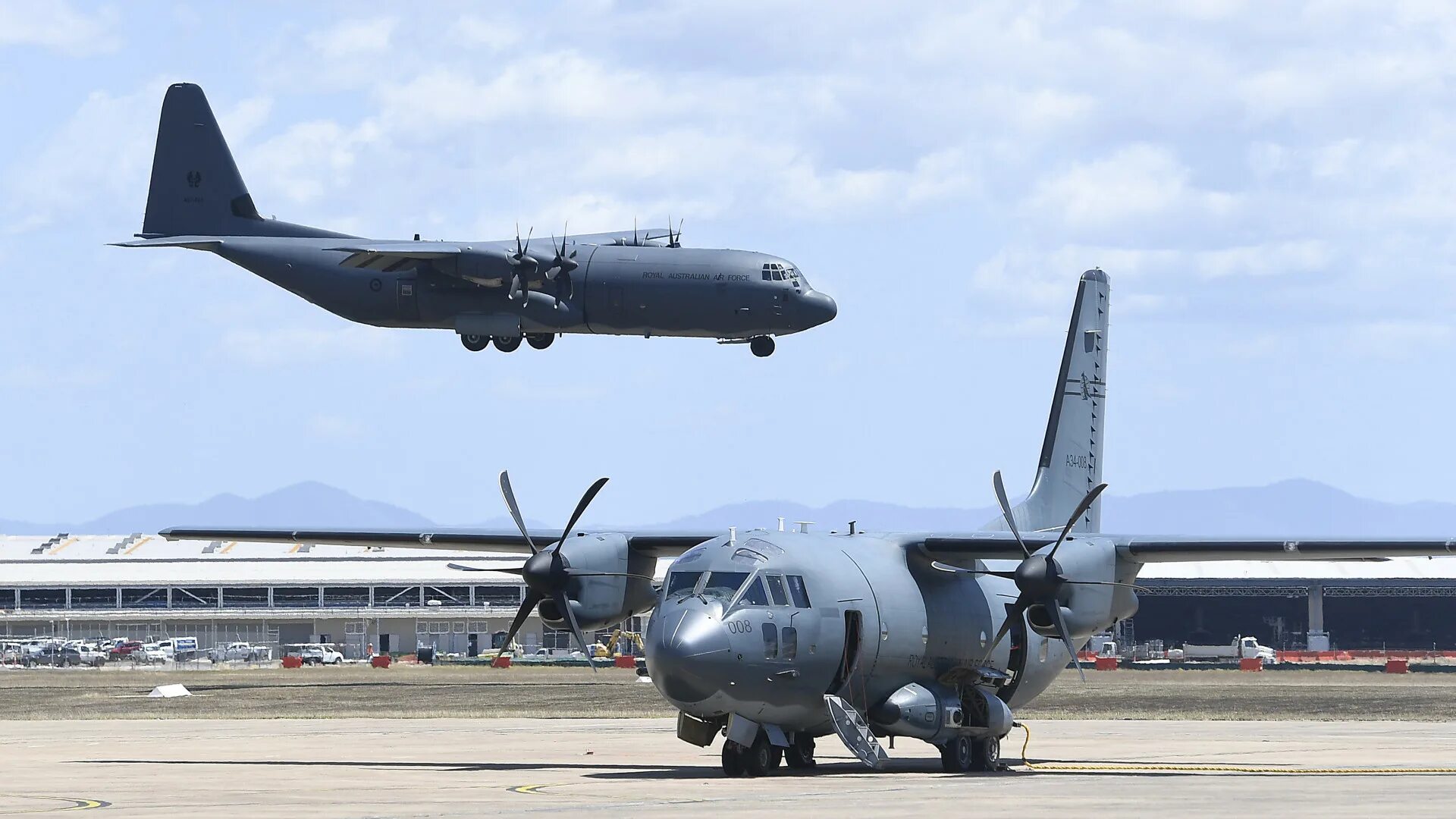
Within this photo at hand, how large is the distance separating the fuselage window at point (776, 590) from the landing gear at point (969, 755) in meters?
3.75

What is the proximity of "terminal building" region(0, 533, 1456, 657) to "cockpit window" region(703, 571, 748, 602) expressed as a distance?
86325mm

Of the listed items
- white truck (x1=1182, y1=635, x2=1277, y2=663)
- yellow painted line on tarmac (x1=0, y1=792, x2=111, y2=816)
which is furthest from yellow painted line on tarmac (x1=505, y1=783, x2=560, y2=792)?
white truck (x1=1182, y1=635, x2=1277, y2=663)

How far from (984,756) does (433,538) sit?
9379 mm

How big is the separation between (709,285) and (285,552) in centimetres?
9400

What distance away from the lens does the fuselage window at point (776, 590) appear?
25969 mm

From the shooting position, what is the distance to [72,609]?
4938 inches

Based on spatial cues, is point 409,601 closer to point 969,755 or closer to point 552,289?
point 552,289

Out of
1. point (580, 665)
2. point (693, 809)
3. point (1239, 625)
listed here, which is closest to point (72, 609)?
point (580, 665)

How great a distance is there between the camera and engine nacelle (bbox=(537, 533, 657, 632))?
2948cm

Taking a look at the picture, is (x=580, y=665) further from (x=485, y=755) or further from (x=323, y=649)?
(x=485, y=755)

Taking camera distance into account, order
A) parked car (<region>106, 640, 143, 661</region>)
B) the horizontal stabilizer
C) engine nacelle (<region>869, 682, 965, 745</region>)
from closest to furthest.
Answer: engine nacelle (<region>869, 682, 965, 745</region>) → the horizontal stabilizer → parked car (<region>106, 640, 143, 661</region>)

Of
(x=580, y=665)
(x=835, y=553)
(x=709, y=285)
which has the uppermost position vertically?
(x=709, y=285)

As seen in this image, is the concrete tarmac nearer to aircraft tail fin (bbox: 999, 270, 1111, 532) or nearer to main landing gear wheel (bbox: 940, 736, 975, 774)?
main landing gear wheel (bbox: 940, 736, 975, 774)

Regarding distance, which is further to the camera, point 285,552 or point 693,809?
point 285,552
